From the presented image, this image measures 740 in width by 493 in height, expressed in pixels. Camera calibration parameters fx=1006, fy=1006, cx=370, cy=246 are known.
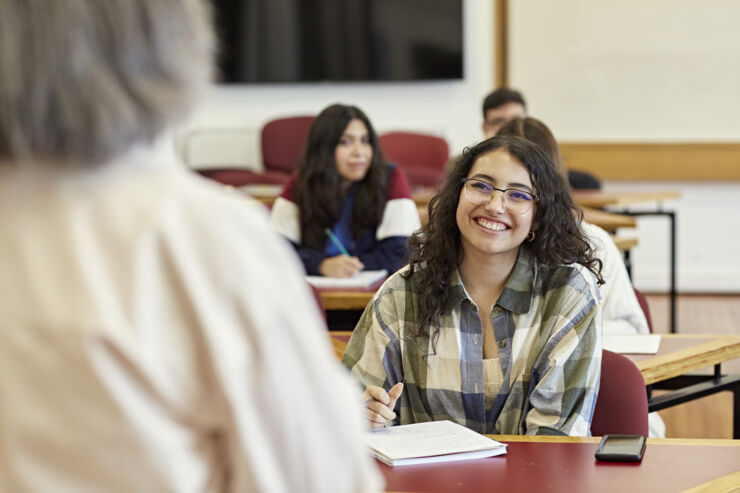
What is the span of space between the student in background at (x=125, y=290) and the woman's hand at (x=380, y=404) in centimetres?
104

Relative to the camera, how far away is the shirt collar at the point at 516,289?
2021mm

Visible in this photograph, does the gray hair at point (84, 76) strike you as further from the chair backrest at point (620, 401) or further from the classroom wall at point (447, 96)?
the classroom wall at point (447, 96)

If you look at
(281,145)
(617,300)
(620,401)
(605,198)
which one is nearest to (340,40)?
(281,145)

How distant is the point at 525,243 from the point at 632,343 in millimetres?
580

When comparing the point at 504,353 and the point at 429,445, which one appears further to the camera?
the point at 504,353

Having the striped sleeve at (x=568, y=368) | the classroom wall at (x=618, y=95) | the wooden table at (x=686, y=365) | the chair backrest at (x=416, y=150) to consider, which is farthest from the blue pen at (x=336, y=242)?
the classroom wall at (x=618, y=95)

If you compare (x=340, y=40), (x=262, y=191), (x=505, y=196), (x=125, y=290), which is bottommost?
(x=262, y=191)

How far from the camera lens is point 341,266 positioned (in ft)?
12.1

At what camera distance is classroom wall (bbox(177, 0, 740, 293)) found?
6.80 metres

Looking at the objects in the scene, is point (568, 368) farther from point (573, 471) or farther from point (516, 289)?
point (573, 471)

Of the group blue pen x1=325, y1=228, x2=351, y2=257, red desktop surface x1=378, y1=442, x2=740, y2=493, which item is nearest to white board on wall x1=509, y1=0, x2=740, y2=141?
blue pen x1=325, y1=228, x2=351, y2=257

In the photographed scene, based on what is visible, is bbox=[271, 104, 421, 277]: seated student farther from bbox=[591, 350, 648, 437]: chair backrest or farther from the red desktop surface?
the red desktop surface

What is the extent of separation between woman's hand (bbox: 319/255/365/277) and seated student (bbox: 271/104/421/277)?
89mm

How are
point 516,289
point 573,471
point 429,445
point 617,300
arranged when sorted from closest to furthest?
point 573,471
point 429,445
point 516,289
point 617,300
